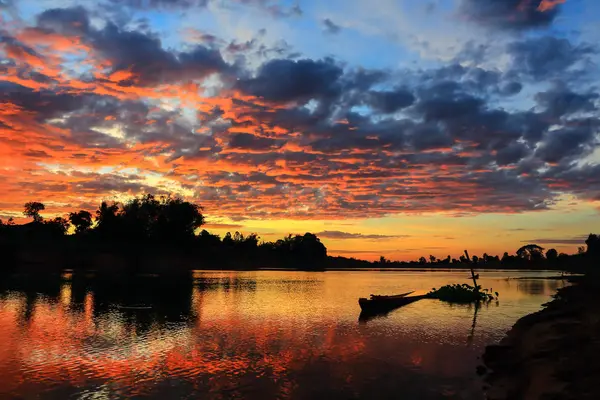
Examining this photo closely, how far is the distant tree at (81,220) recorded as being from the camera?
189125 millimetres

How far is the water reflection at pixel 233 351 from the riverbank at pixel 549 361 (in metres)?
1.54

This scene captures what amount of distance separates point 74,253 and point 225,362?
128 m

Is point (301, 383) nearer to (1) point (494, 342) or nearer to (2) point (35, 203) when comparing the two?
(1) point (494, 342)

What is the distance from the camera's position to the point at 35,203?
620 ft

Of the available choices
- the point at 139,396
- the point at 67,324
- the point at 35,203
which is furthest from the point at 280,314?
the point at 35,203

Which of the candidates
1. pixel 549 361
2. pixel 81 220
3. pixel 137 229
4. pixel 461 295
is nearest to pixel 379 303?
pixel 461 295

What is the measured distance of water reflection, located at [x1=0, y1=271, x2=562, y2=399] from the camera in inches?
790

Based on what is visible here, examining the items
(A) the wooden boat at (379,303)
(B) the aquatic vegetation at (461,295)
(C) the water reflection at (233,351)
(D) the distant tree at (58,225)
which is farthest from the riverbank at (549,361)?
(D) the distant tree at (58,225)

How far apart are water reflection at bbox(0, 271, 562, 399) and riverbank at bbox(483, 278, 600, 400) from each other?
60.4 inches

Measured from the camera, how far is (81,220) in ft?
622

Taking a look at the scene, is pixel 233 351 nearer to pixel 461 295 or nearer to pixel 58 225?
pixel 461 295

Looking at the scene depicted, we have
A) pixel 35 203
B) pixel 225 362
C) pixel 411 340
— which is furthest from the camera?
pixel 35 203

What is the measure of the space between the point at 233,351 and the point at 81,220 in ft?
602

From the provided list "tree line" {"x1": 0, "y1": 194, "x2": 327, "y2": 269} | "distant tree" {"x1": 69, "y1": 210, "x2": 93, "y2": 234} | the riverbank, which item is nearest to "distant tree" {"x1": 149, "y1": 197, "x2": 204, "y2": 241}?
"tree line" {"x1": 0, "y1": 194, "x2": 327, "y2": 269}
